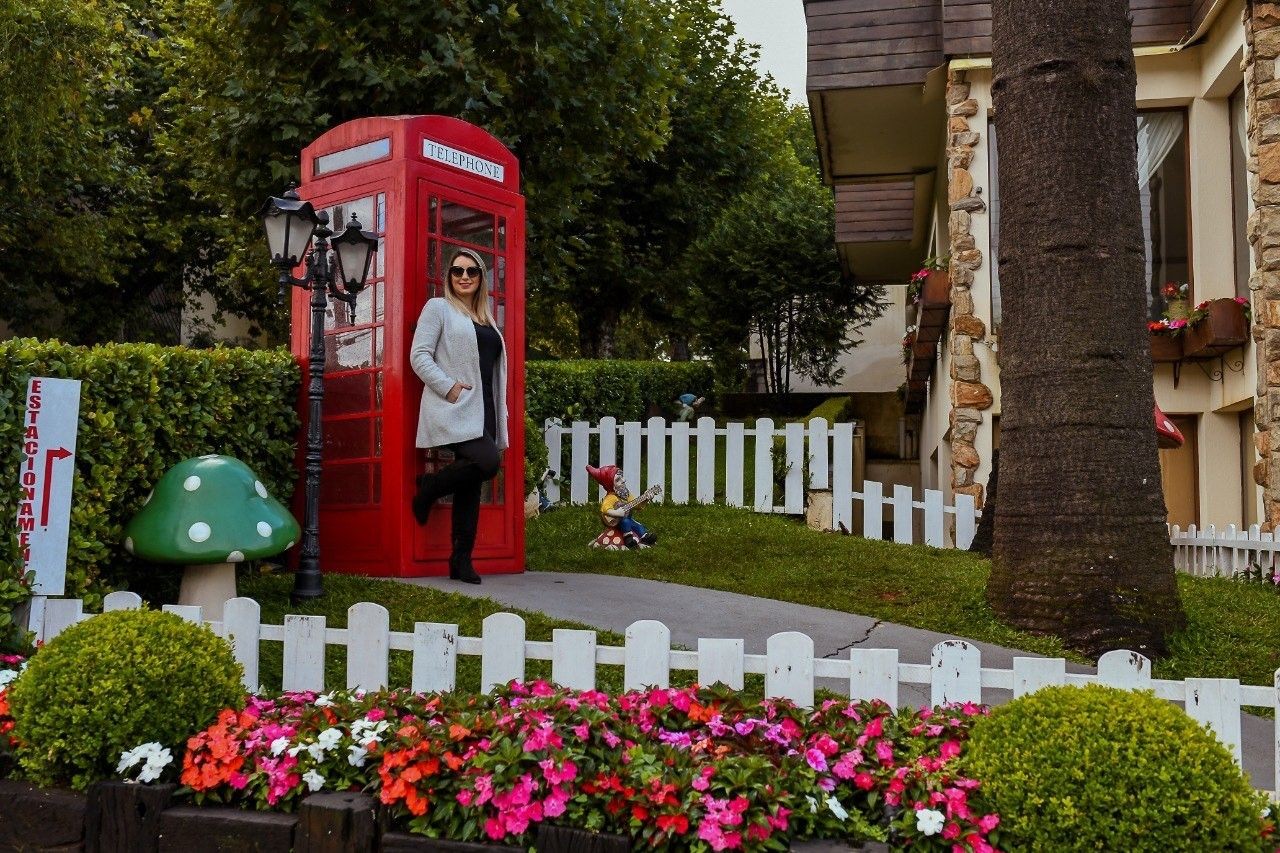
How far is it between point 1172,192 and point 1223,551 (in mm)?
4331

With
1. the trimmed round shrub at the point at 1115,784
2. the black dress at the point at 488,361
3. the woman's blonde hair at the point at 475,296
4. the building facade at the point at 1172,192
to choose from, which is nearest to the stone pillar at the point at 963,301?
the building facade at the point at 1172,192

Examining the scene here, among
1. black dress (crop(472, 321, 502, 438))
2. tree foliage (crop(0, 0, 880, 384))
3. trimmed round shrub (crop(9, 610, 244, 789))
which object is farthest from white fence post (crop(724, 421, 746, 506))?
trimmed round shrub (crop(9, 610, 244, 789))

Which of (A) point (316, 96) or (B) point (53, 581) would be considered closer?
(B) point (53, 581)

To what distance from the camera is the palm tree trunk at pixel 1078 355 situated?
20.9ft

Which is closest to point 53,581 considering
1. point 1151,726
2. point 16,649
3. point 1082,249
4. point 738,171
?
point 16,649

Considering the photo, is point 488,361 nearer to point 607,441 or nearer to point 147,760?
point 147,760

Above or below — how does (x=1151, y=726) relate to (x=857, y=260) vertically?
below

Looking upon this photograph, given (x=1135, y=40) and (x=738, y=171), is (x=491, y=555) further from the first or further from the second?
(x=738, y=171)

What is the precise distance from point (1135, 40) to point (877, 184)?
7.13 meters

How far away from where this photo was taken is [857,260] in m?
20.6

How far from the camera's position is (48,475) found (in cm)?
602

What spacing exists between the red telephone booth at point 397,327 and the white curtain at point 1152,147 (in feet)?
22.8

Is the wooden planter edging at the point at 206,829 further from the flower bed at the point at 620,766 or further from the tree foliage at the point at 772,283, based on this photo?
the tree foliage at the point at 772,283

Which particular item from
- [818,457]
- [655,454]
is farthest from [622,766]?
[655,454]
